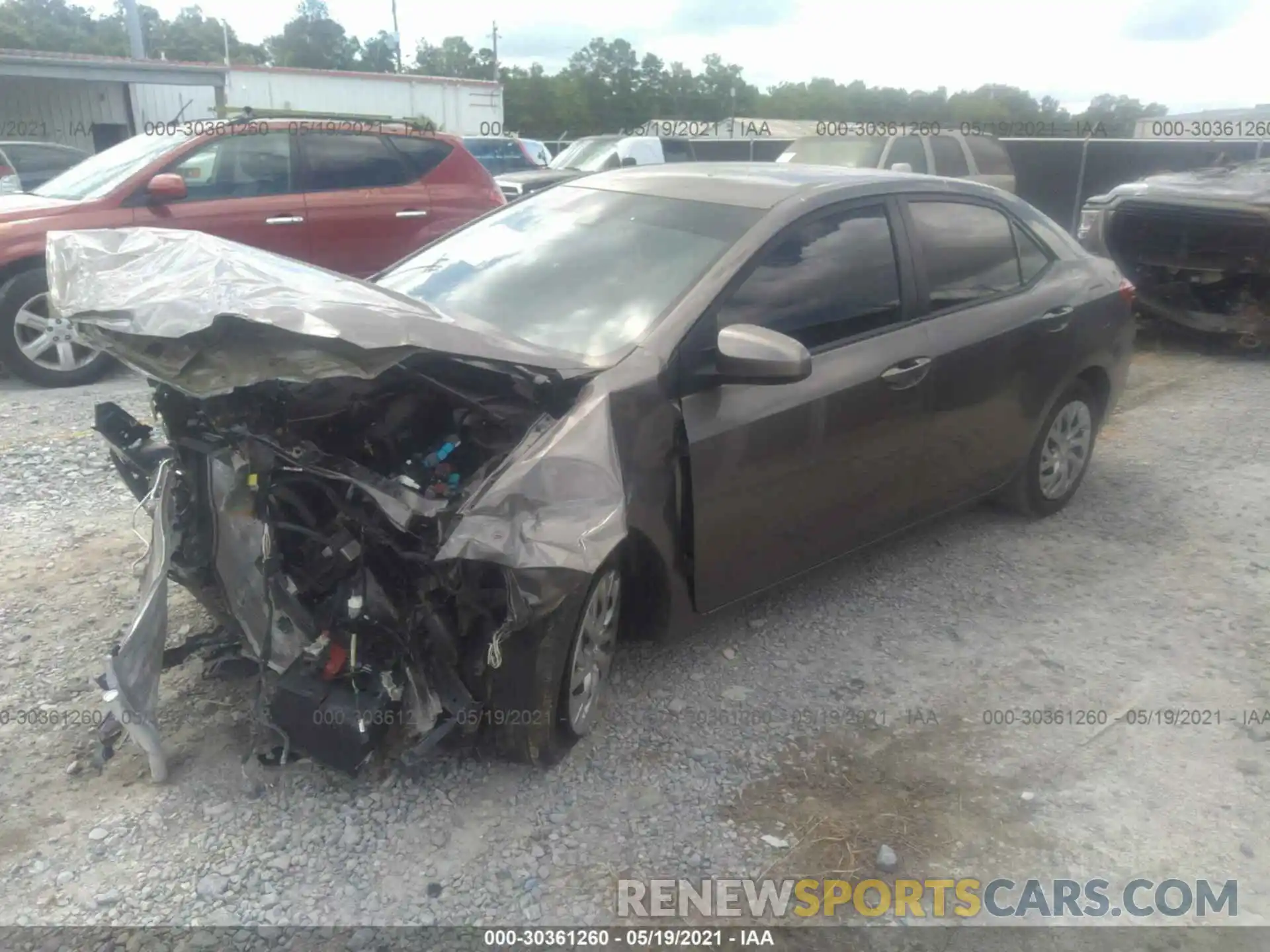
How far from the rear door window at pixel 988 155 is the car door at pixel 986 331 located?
7.84 meters

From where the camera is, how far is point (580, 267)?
3631mm

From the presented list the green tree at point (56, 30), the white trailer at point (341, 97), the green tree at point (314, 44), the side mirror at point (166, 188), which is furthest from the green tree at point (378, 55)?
the side mirror at point (166, 188)

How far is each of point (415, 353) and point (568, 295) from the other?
43.3 inches

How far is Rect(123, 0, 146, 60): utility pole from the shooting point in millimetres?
22781

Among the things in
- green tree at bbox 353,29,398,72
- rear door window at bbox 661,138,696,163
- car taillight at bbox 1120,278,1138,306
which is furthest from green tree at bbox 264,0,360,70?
car taillight at bbox 1120,278,1138,306

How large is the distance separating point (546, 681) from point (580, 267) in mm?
1525

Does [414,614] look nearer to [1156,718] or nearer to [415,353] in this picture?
[415,353]

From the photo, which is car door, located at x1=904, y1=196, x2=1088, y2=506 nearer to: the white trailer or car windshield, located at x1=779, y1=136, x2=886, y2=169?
car windshield, located at x1=779, y1=136, x2=886, y2=169

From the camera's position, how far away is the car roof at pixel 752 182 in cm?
378

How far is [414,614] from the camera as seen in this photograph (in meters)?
2.78

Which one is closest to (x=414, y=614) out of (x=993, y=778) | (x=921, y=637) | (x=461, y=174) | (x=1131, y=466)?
(x=993, y=778)

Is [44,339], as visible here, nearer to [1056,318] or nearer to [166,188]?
[166,188]

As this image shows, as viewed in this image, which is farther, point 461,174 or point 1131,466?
point 461,174

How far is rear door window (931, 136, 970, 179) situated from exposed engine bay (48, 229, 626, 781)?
32.5ft
